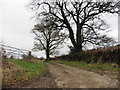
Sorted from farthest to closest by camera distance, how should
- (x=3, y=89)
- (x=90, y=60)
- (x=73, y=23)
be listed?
(x=73, y=23) < (x=90, y=60) < (x=3, y=89)

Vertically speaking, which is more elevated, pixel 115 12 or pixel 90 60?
pixel 115 12

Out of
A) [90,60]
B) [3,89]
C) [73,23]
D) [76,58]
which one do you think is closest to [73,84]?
[3,89]

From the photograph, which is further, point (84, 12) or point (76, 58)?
point (84, 12)

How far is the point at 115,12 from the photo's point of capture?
20.5 metres

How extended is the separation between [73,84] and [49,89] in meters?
1.12

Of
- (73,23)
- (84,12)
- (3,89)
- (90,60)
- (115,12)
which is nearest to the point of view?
(3,89)

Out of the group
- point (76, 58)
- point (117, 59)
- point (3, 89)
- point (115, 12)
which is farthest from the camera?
point (115, 12)

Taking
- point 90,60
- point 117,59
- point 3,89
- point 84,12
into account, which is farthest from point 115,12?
point 3,89

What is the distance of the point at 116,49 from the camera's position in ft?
39.1

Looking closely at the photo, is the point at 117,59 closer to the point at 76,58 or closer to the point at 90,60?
the point at 90,60

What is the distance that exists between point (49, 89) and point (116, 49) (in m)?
7.61

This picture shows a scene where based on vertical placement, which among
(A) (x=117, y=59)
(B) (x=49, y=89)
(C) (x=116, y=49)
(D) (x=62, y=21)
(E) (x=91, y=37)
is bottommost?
(B) (x=49, y=89)

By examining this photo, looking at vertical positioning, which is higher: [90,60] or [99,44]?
[99,44]

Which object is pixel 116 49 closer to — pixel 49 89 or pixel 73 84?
pixel 73 84
